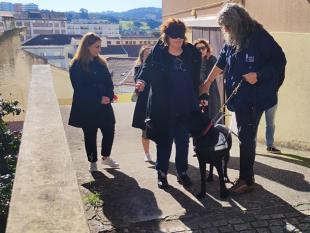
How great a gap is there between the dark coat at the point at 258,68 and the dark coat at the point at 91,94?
1.55 metres

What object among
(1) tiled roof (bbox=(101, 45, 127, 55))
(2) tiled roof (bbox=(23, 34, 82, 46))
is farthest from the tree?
(2) tiled roof (bbox=(23, 34, 82, 46))

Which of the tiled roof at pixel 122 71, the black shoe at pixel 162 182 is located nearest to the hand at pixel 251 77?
the black shoe at pixel 162 182

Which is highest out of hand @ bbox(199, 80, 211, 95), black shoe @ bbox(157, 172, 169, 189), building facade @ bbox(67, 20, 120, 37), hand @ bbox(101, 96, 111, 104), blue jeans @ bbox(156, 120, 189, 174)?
building facade @ bbox(67, 20, 120, 37)

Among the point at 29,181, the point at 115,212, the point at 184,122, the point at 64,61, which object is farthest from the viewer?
the point at 64,61

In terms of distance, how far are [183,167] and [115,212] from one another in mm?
969

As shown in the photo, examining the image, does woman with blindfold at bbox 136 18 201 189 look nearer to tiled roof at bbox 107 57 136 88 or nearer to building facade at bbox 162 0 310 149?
building facade at bbox 162 0 310 149

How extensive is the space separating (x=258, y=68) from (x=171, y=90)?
884 mm

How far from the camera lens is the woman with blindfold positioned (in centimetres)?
397

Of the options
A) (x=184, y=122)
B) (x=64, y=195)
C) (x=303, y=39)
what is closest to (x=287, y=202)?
(x=184, y=122)

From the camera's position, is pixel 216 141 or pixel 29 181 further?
pixel 216 141

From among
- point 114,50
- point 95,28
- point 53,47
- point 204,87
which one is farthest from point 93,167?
point 95,28

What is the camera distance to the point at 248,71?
12.3 feet

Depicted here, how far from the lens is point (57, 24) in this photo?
117812mm

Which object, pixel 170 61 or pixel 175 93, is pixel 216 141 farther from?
pixel 170 61
